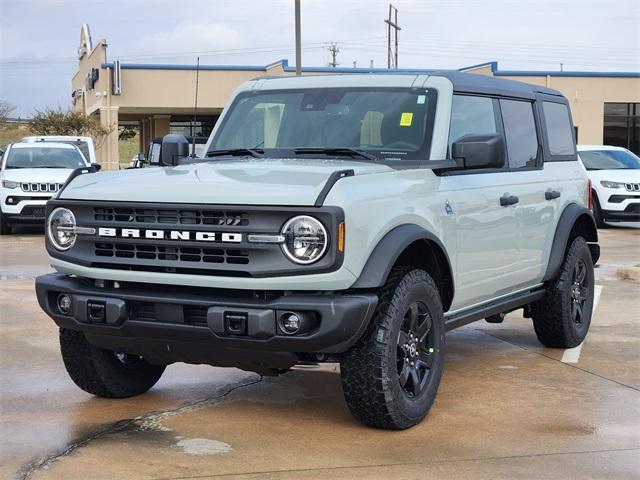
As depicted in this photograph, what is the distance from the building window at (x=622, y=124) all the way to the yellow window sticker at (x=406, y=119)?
41.4 m

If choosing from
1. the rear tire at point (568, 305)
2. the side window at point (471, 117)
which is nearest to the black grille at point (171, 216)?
the side window at point (471, 117)

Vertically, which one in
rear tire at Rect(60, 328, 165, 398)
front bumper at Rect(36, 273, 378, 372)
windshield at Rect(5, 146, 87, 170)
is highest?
windshield at Rect(5, 146, 87, 170)

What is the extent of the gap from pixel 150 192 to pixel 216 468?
1.43 metres

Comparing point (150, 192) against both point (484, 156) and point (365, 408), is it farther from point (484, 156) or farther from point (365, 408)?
point (484, 156)

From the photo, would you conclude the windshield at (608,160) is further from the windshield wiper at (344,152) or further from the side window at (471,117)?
the windshield wiper at (344,152)

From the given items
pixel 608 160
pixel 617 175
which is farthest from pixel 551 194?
pixel 608 160

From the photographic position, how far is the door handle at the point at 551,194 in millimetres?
7057

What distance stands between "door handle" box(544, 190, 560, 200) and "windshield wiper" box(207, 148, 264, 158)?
2.17 metres

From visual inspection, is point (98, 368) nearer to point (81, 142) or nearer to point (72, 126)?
point (81, 142)

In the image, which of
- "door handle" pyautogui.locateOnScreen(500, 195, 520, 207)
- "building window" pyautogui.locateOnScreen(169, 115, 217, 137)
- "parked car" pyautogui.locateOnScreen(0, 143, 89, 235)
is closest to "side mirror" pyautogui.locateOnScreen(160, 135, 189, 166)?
"door handle" pyautogui.locateOnScreen(500, 195, 520, 207)

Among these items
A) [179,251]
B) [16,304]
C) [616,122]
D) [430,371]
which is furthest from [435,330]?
[616,122]

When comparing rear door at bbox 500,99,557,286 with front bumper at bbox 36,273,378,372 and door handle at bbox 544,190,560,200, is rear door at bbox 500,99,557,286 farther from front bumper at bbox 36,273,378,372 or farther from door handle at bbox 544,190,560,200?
front bumper at bbox 36,273,378,372

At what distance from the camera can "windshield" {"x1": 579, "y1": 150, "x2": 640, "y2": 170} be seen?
19.9 m

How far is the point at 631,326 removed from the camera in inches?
342
